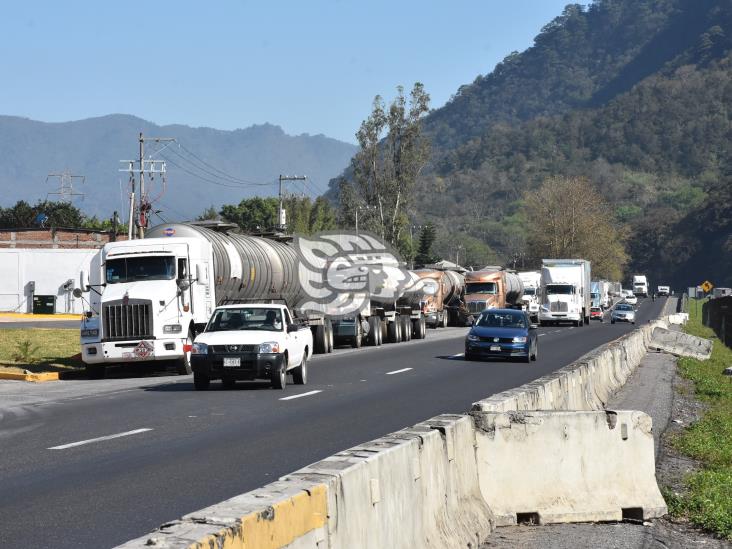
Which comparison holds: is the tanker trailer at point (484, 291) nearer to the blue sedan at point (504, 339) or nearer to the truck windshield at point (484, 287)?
the truck windshield at point (484, 287)

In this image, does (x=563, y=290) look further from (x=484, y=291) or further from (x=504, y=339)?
(x=504, y=339)

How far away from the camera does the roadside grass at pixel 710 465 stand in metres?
10.7

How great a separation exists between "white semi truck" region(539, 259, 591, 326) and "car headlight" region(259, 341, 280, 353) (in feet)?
170

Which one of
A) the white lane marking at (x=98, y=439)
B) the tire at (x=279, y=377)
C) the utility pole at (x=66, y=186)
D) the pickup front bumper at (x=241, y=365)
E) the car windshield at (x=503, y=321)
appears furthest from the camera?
the utility pole at (x=66, y=186)

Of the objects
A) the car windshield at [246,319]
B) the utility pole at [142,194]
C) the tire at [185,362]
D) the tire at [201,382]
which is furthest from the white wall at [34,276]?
the tire at [201,382]

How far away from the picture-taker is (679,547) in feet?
31.8

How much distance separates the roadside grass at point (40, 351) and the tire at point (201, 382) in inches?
236

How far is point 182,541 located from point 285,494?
3.68 feet

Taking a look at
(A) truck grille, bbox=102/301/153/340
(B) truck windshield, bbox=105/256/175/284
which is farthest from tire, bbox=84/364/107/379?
(B) truck windshield, bbox=105/256/175/284

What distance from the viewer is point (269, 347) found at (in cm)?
2283

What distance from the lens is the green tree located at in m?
96.8

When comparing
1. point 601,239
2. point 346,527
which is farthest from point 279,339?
point 601,239

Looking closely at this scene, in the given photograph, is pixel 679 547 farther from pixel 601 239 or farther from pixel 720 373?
pixel 601 239

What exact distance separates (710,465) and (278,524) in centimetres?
1028
